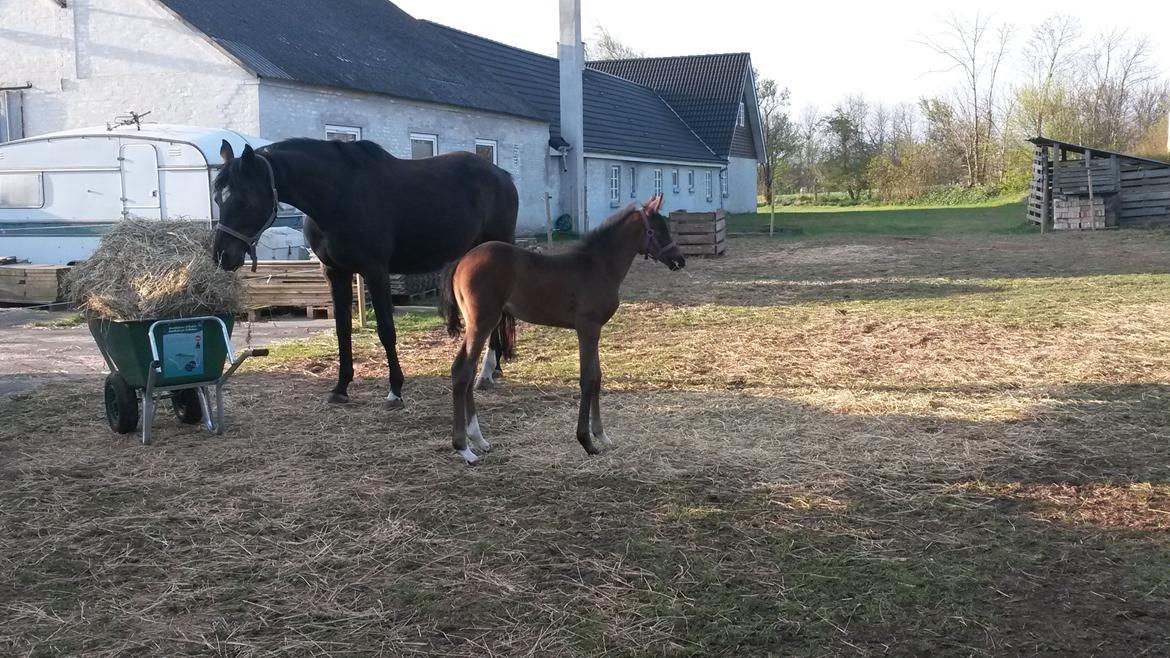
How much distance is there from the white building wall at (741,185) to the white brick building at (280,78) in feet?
51.3

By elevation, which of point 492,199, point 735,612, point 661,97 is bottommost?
point 735,612

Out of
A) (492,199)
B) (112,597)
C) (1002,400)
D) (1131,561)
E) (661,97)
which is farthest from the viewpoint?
(661,97)

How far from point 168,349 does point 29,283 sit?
8949mm

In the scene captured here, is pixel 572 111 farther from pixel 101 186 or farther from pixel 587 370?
pixel 587 370

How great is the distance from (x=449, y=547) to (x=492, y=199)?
4.41 meters

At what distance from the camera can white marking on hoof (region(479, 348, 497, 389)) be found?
7738mm

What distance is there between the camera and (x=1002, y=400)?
7008 mm

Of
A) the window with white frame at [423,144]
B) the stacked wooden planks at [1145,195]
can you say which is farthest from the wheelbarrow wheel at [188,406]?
the stacked wooden planks at [1145,195]

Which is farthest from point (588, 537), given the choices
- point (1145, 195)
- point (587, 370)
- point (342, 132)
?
point (1145, 195)

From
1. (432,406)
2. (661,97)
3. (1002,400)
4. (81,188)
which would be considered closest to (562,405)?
(432,406)

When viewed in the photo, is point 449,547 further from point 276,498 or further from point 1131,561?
point 1131,561

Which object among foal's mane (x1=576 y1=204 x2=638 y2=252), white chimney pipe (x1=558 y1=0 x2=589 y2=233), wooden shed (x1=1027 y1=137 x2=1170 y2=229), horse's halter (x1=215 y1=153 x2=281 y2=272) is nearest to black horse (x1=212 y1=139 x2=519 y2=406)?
horse's halter (x1=215 y1=153 x2=281 y2=272)

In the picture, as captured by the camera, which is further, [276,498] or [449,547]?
[276,498]

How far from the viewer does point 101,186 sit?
1406cm
